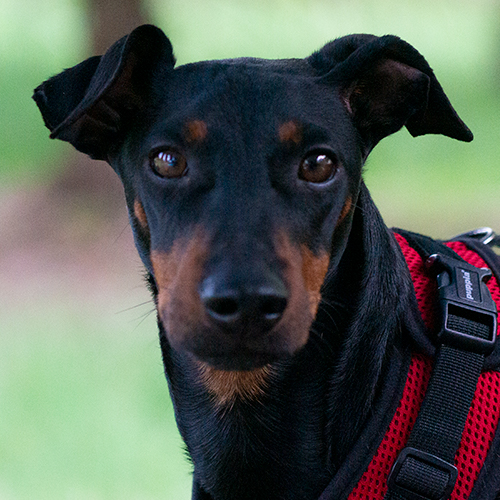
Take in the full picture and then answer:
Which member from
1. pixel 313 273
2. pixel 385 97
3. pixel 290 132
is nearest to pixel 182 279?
pixel 313 273

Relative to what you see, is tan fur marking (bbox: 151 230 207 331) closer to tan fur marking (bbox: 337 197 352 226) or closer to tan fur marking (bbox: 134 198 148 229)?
tan fur marking (bbox: 134 198 148 229)

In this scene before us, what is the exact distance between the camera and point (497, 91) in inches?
343

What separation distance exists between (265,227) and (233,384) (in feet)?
1.87

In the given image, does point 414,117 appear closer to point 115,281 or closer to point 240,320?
point 240,320

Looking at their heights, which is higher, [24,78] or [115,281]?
[24,78]

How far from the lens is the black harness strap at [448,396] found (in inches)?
72.4

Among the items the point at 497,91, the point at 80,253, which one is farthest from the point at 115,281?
the point at 497,91

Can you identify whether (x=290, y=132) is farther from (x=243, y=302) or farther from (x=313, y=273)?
(x=243, y=302)

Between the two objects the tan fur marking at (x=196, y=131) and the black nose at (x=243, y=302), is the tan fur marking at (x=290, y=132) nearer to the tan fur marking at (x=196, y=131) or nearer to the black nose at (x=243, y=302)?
the tan fur marking at (x=196, y=131)

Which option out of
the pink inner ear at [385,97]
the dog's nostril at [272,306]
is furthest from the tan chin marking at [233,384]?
the pink inner ear at [385,97]

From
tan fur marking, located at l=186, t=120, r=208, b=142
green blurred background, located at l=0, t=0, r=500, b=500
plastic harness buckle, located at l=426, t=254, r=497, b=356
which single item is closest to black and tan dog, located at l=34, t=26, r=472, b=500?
tan fur marking, located at l=186, t=120, r=208, b=142

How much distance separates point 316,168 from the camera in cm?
190

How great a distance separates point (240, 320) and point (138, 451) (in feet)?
7.45

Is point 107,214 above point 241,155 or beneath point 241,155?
beneath
